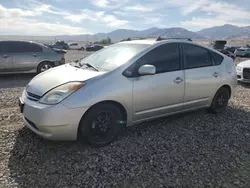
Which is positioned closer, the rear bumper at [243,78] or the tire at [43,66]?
the rear bumper at [243,78]

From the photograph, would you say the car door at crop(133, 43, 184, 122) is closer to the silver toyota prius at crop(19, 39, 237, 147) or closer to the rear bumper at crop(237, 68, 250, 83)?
the silver toyota prius at crop(19, 39, 237, 147)

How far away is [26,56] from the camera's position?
9117 mm

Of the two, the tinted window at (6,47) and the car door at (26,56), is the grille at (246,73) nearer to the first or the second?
the car door at (26,56)

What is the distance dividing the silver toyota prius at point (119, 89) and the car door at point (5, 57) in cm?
559

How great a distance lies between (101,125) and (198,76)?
2.10m

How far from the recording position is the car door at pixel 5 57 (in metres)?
8.84

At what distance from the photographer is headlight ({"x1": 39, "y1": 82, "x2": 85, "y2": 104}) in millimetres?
3211

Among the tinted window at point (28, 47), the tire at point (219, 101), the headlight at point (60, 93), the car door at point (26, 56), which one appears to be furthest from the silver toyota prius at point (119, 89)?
the tinted window at point (28, 47)

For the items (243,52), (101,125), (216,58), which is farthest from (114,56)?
(243,52)

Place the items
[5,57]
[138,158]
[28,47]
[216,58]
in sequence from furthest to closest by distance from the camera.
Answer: [28,47] → [5,57] → [216,58] → [138,158]

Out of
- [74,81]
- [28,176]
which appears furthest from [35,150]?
[74,81]

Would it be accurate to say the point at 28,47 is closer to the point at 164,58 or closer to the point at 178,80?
the point at 164,58

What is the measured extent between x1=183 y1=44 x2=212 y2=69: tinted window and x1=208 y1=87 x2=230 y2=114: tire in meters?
0.70

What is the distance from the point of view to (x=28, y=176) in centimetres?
285
